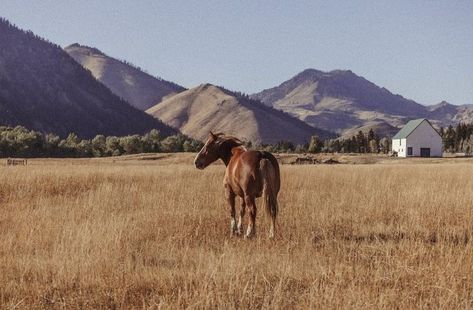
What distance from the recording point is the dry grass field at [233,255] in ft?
15.9

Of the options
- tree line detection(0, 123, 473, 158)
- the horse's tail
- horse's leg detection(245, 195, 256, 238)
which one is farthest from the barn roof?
horse's leg detection(245, 195, 256, 238)

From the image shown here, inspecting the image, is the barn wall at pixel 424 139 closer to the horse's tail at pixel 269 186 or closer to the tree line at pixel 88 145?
the tree line at pixel 88 145

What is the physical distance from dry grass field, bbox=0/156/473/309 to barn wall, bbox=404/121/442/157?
274 feet

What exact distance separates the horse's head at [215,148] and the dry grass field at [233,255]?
1331 millimetres

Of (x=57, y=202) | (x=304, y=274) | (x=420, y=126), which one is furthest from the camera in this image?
(x=420, y=126)

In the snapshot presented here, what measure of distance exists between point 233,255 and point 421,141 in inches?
3686

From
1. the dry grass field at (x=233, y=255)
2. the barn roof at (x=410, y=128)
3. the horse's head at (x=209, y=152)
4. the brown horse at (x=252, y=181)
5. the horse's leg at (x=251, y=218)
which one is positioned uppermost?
the barn roof at (x=410, y=128)

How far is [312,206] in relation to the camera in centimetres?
1171

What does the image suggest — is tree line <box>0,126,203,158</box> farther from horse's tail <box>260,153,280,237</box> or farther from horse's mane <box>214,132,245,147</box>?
horse's tail <box>260,153,280,237</box>

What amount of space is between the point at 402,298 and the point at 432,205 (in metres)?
7.46

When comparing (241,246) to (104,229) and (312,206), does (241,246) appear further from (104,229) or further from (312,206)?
(312,206)

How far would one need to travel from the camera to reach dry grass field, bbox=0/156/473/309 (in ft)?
15.9

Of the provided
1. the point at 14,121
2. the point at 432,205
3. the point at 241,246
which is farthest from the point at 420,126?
the point at 14,121

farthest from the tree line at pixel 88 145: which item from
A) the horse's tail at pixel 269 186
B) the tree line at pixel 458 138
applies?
the horse's tail at pixel 269 186
